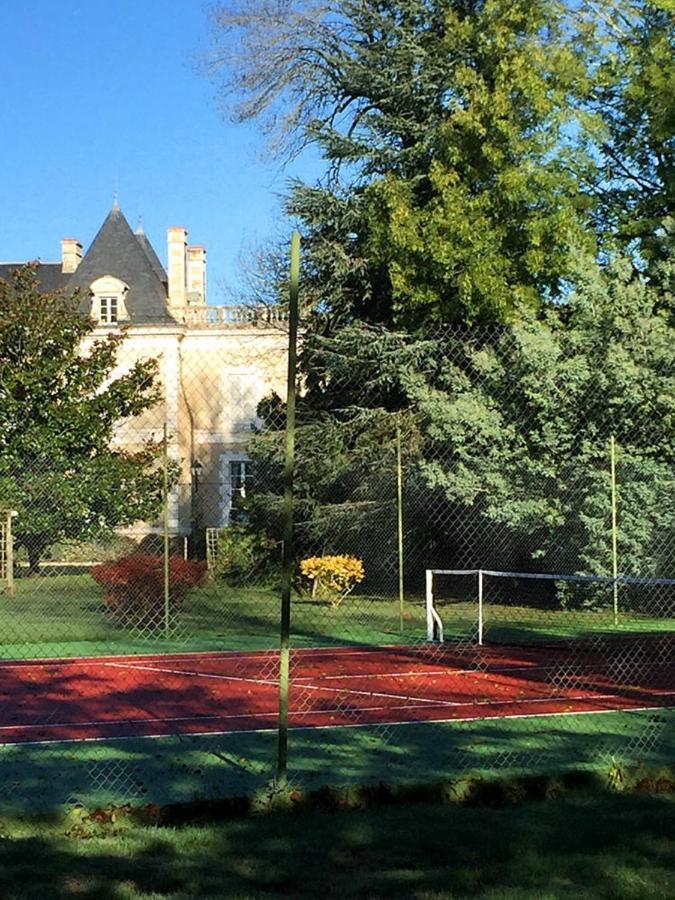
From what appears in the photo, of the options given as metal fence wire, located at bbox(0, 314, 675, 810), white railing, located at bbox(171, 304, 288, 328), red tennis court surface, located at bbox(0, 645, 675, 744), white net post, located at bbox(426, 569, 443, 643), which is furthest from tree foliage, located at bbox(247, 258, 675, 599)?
red tennis court surface, located at bbox(0, 645, 675, 744)

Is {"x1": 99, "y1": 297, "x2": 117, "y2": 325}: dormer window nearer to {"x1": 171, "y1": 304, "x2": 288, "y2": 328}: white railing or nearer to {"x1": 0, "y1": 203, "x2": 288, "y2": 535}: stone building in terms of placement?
{"x1": 0, "y1": 203, "x2": 288, "y2": 535}: stone building

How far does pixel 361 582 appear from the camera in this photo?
21031 millimetres

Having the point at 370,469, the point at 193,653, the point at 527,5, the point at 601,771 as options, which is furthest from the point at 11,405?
the point at 601,771

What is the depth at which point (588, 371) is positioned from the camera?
66.4 feet

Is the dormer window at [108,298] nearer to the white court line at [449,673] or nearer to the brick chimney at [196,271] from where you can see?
the brick chimney at [196,271]

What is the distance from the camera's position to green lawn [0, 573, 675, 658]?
56.1 feet

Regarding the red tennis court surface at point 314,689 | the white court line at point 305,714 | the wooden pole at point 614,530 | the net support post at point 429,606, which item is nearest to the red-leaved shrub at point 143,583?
the red tennis court surface at point 314,689

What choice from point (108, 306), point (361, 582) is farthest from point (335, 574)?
point (108, 306)

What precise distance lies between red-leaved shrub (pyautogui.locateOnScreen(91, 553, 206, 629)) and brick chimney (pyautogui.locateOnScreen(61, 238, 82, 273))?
28302 mm

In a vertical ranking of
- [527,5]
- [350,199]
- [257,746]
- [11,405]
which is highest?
[527,5]

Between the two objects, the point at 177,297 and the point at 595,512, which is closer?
the point at 595,512

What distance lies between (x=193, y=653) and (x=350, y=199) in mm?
13192

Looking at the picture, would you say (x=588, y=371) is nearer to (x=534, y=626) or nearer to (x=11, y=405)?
(x=534, y=626)

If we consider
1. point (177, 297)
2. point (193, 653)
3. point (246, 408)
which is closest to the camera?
point (193, 653)
